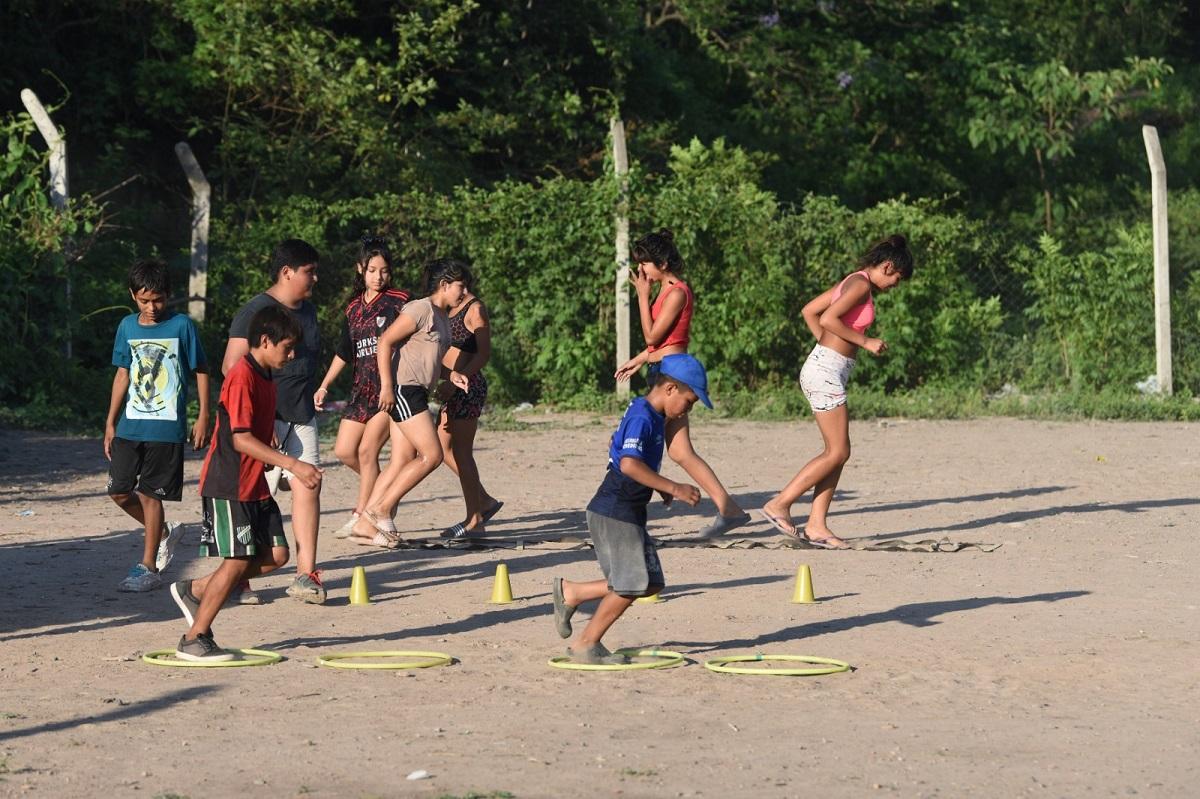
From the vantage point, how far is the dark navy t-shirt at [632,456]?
699cm

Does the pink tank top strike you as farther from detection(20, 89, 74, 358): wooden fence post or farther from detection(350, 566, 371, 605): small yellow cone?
detection(20, 89, 74, 358): wooden fence post

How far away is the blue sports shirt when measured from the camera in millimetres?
8820

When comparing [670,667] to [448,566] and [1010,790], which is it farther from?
[448,566]

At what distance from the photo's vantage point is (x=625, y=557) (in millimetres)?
7059

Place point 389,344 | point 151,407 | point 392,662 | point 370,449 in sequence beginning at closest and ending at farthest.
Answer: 1. point 392,662
2. point 151,407
3. point 389,344
4. point 370,449

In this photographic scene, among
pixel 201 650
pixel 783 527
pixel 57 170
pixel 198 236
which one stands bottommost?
pixel 201 650

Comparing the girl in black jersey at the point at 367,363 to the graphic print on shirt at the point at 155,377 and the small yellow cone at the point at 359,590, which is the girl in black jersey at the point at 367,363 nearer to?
the graphic print on shirt at the point at 155,377

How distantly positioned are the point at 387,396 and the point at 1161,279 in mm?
10301

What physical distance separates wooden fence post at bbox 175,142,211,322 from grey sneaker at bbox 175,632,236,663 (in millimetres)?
11302

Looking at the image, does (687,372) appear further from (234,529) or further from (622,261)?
(622,261)

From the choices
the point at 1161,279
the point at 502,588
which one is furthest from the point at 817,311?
the point at 1161,279

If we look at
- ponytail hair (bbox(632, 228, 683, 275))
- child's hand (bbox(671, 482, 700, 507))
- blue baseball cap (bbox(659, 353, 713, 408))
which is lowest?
child's hand (bbox(671, 482, 700, 507))

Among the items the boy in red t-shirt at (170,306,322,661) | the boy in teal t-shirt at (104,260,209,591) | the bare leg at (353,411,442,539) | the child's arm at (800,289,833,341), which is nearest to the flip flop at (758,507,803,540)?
the child's arm at (800,289,833,341)

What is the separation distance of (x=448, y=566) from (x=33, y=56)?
13.1 meters
